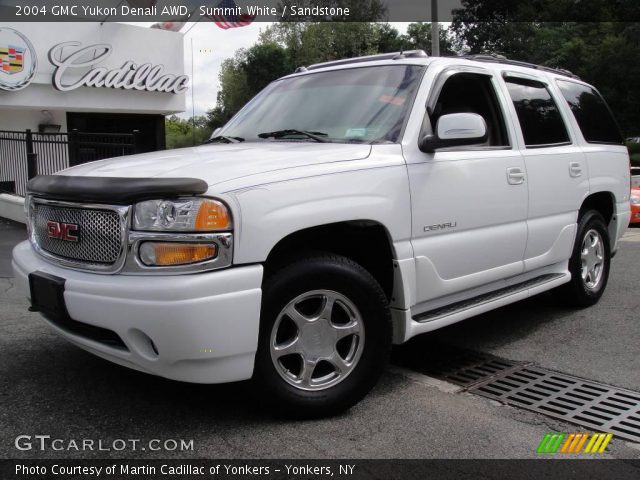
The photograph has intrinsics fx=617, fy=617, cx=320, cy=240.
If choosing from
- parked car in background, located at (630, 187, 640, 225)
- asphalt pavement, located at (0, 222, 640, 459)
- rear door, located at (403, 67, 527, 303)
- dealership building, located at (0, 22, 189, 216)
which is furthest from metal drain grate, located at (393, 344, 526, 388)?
dealership building, located at (0, 22, 189, 216)

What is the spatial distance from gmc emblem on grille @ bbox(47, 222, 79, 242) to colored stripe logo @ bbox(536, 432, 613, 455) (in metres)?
2.49

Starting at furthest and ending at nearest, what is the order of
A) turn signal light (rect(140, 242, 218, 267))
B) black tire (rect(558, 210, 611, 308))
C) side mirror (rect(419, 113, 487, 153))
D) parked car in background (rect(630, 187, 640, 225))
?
parked car in background (rect(630, 187, 640, 225))
black tire (rect(558, 210, 611, 308))
side mirror (rect(419, 113, 487, 153))
turn signal light (rect(140, 242, 218, 267))

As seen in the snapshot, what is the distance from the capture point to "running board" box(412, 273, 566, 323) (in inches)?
147

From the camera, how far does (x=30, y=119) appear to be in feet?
59.8

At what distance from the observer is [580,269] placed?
5.32m

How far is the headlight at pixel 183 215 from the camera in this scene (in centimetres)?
275

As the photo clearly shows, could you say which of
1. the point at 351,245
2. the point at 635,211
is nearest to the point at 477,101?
the point at 351,245

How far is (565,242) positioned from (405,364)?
1.76 metres

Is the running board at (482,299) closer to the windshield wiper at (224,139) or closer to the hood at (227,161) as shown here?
the hood at (227,161)

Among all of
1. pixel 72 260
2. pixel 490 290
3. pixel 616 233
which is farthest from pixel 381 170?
pixel 616 233

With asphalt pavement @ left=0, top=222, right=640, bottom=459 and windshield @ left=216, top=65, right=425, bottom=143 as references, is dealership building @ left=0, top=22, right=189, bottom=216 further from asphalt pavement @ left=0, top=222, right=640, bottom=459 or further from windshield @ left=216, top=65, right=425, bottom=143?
asphalt pavement @ left=0, top=222, right=640, bottom=459

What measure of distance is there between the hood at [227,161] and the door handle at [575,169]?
2262 mm

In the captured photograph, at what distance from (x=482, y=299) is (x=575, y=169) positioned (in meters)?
1.60

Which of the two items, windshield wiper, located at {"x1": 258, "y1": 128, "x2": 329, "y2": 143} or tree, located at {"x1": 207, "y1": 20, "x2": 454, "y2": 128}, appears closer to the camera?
windshield wiper, located at {"x1": 258, "y1": 128, "x2": 329, "y2": 143}
